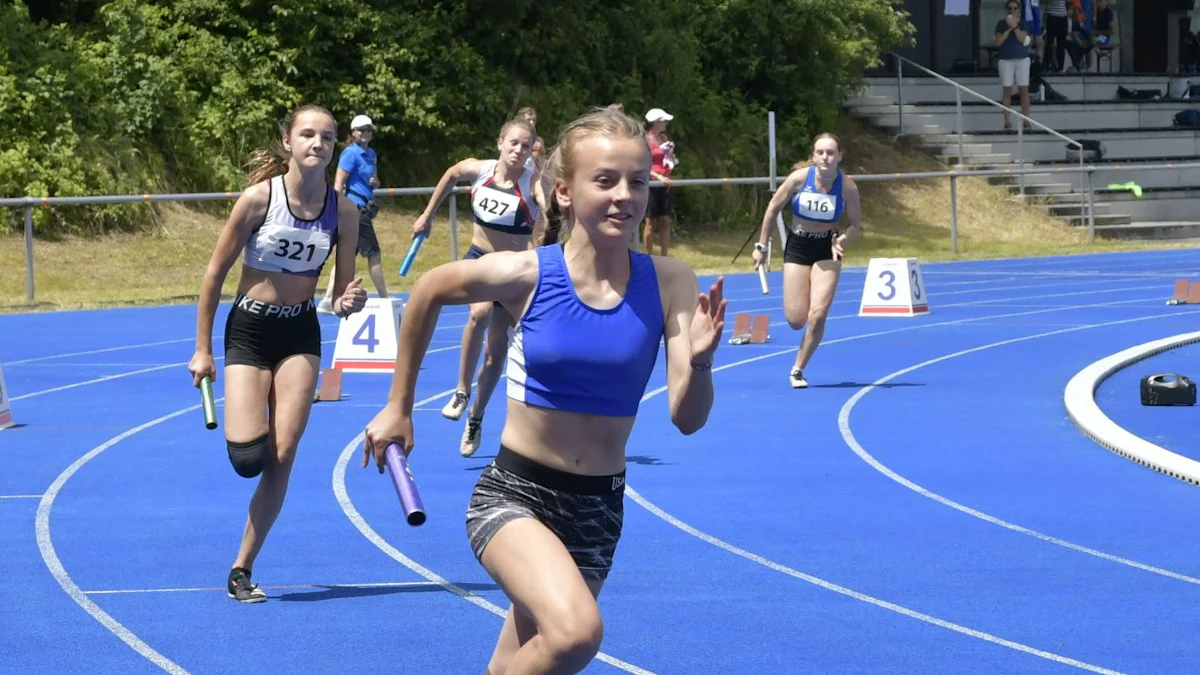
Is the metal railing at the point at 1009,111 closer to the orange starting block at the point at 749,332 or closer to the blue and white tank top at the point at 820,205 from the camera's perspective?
the orange starting block at the point at 749,332

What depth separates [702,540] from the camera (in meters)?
8.44

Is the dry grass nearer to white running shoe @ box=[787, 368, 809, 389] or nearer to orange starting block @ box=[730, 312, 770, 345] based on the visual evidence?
orange starting block @ box=[730, 312, 770, 345]

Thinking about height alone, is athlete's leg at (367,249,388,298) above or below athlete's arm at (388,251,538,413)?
below

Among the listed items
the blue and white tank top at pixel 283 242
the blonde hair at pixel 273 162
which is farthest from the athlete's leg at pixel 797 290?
the blue and white tank top at pixel 283 242

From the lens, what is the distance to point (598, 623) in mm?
4254

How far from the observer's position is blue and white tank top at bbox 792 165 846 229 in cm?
1373

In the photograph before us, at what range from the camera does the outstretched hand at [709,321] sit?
427cm

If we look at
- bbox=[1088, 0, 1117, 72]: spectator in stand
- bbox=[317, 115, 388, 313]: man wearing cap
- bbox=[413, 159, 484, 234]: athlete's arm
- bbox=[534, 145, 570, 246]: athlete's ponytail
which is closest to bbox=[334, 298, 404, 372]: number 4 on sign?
bbox=[413, 159, 484, 234]: athlete's arm

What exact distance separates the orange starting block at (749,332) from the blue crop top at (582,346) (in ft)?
42.5

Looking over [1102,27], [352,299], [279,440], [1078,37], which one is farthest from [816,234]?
[1102,27]

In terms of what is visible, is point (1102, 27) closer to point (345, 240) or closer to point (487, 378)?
point (487, 378)

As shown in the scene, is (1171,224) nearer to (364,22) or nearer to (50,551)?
(364,22)

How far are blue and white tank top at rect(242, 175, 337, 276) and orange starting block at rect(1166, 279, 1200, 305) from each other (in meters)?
15.5

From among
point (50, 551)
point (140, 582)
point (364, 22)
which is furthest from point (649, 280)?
point (364, 22)
